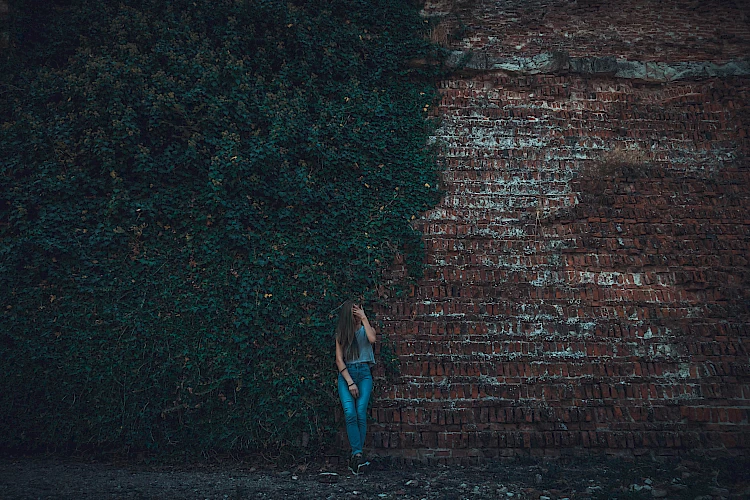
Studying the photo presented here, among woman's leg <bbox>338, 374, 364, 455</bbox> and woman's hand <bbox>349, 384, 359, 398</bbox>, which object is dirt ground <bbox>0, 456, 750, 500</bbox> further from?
woman's hand <bbox>349, 384, 359, 398</bbox>

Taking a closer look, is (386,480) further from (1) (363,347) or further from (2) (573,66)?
(2) (573,66)

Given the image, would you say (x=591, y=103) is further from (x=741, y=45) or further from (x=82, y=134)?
(x=82, y=134)

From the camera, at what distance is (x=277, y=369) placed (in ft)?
19.6

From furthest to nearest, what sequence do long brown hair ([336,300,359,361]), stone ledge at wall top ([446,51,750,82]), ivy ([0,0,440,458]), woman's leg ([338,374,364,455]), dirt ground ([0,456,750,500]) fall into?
stone ledge at wall top ([446,51,750,82]), ivy ([0,0,440,458]), long brown hair ([336,300,359,361]), woman's leg ([338,374,364,455]), dirt ground ([0,456,750,500])

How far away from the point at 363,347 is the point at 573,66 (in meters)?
4.85

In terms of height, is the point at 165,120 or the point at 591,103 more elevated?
the point at 591,103

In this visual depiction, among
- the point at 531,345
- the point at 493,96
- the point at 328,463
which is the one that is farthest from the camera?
the point at 493,96

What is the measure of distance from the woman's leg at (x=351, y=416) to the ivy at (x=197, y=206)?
0.64m

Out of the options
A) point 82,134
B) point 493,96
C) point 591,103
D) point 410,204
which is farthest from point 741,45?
point 82,134

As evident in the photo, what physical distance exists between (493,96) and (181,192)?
4345 mm

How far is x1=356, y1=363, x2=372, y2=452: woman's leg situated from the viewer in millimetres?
5324

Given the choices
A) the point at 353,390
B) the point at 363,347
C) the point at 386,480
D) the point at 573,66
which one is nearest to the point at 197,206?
the point at 363,347

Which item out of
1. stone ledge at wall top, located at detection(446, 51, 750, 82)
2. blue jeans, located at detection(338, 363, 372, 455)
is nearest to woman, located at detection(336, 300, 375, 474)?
blue jeans, located at detection(338, 363, 372, 455)

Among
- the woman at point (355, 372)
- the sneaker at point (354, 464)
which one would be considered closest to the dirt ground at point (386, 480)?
the sneaker at point (354, 464)
